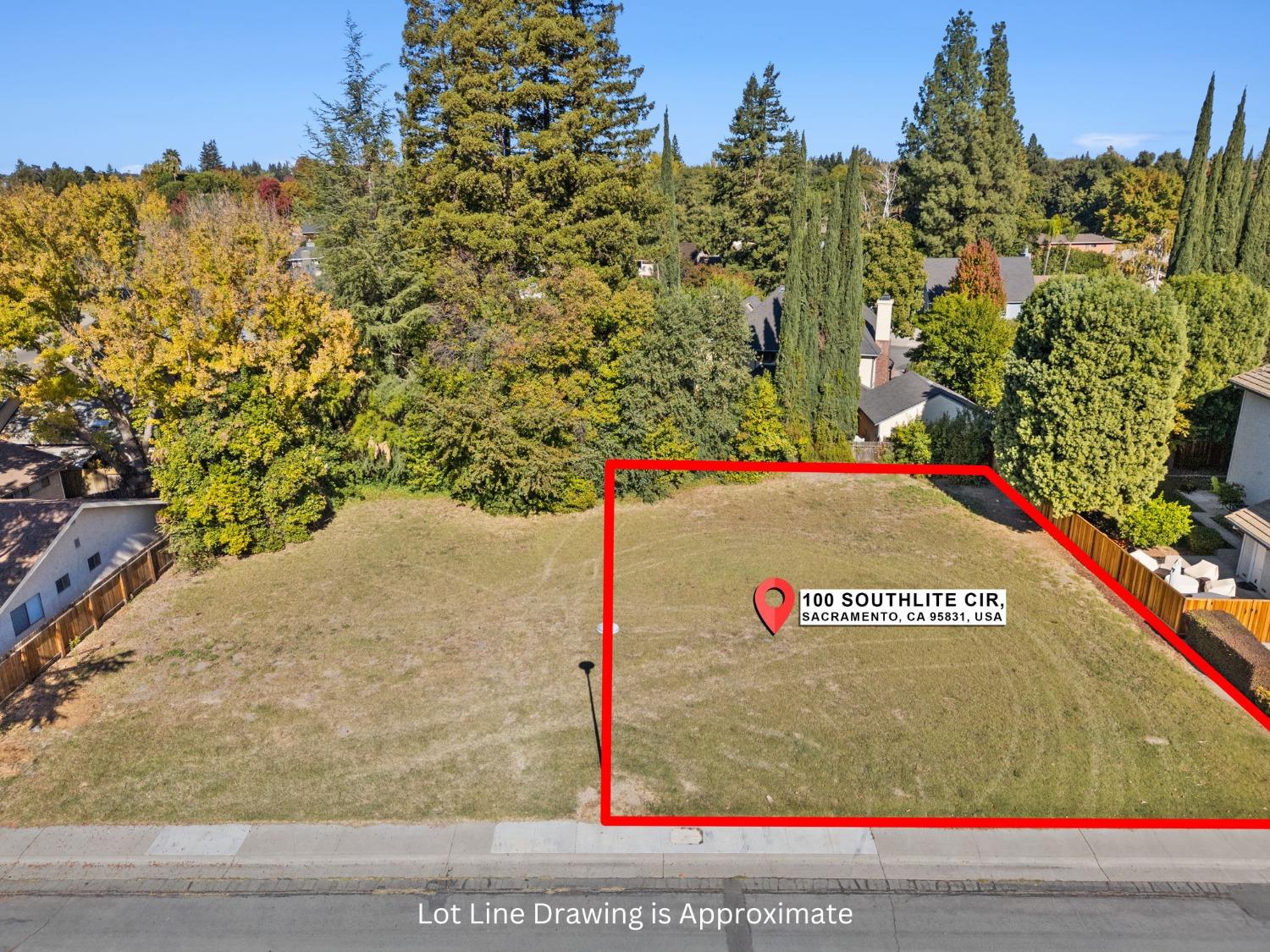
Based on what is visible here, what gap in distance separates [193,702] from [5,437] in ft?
64.8

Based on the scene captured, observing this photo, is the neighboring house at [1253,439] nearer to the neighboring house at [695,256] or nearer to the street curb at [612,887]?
the street curb at [612,887]

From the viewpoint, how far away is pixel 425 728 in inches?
645

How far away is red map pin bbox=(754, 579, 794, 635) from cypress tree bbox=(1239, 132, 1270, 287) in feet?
101

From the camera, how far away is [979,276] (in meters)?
47.6

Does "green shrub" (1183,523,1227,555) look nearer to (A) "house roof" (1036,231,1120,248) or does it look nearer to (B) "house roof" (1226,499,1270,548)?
(B) "house roof" (1226,499,1270,548)

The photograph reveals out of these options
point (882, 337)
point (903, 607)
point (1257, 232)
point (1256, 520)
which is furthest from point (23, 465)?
point (1257, 232)

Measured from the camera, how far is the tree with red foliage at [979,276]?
47.5 m

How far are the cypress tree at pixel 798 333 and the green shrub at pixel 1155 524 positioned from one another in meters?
13.1

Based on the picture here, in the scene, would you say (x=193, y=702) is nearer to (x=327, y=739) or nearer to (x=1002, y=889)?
(x=327, y=739)

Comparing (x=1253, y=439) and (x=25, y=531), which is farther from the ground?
(x=1253, y=439)

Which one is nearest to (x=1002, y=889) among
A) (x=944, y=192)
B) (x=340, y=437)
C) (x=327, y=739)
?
(x=327, y=739)

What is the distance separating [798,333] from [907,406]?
5.70 meters

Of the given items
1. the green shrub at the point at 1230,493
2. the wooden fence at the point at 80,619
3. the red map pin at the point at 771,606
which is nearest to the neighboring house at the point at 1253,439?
the green shrub at the point at 1230,493

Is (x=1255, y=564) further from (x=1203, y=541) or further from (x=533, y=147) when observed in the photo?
(x=533, y=147)
